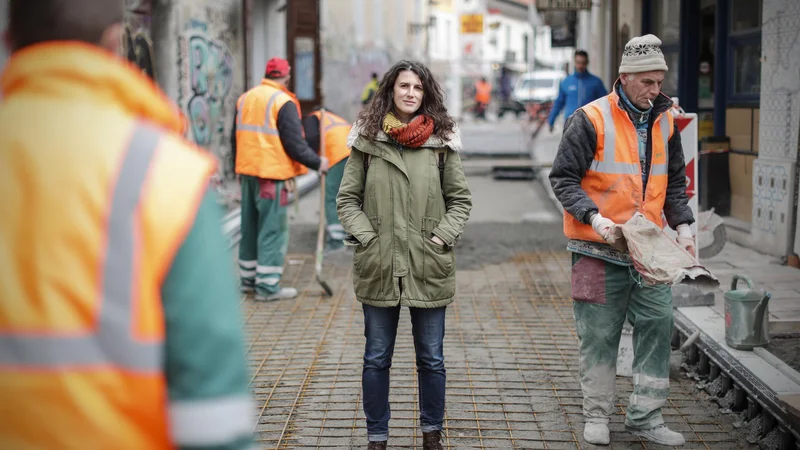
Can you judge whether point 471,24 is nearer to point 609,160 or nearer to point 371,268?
point 609,160

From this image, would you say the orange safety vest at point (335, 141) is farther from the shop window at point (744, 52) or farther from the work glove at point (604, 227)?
the work glove at point (604, 227)

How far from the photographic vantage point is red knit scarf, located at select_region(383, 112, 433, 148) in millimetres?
4250

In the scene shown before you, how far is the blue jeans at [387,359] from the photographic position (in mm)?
4332

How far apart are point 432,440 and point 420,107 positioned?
5.11 ft

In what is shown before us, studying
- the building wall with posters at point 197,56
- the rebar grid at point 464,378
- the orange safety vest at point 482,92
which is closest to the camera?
the rebar grid at point 464,378

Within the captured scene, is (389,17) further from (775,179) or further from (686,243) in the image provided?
(686,243)

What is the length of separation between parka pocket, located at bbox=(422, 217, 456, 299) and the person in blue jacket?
9.07 metres

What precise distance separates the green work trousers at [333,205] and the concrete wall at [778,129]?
4.17 m

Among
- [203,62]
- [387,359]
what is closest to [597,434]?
[387,359]

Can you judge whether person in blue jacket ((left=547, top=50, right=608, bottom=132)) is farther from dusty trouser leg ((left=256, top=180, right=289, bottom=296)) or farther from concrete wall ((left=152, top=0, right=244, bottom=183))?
dusty trouser leg ((left=256, top=180, right=289, bottom=296))

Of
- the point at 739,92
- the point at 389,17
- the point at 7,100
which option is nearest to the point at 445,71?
the point at 389,17

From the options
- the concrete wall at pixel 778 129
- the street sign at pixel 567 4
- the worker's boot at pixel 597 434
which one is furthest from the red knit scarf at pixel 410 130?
the street sign at pixel 567 4

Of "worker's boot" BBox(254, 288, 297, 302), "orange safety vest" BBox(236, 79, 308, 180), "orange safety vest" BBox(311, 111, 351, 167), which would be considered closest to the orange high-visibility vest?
"orange safety vest" BBox(236, 79, 308, 180)

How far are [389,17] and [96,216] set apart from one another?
30525 millimetres
